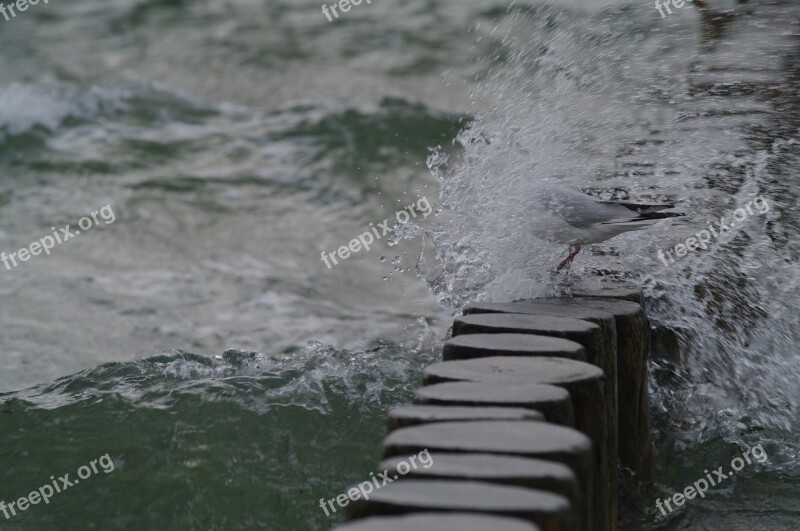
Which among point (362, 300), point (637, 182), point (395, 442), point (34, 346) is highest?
point (395, 442)

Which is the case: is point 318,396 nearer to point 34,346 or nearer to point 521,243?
point 521,243

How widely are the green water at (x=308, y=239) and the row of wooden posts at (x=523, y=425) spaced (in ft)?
1.44

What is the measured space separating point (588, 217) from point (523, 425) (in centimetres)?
152

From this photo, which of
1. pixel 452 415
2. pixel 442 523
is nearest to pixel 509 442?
pixel 452 415

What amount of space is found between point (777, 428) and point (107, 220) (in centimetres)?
690

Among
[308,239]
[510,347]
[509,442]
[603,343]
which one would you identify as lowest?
[308,239]

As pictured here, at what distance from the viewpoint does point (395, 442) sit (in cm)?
204

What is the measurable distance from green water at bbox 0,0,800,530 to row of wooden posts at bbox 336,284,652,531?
44 cm

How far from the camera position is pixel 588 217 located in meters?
3.48

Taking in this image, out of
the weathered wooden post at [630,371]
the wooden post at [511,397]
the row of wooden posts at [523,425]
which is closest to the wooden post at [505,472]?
the row of wooden posts at [523,425]

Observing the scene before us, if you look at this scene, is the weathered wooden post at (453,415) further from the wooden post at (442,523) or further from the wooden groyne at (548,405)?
the wooden post at (442,523)

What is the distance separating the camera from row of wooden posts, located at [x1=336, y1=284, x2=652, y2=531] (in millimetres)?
1768

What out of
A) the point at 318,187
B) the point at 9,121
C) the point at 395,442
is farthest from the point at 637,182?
the point at 9,121

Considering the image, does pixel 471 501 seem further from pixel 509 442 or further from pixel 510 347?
pixel 510 347
